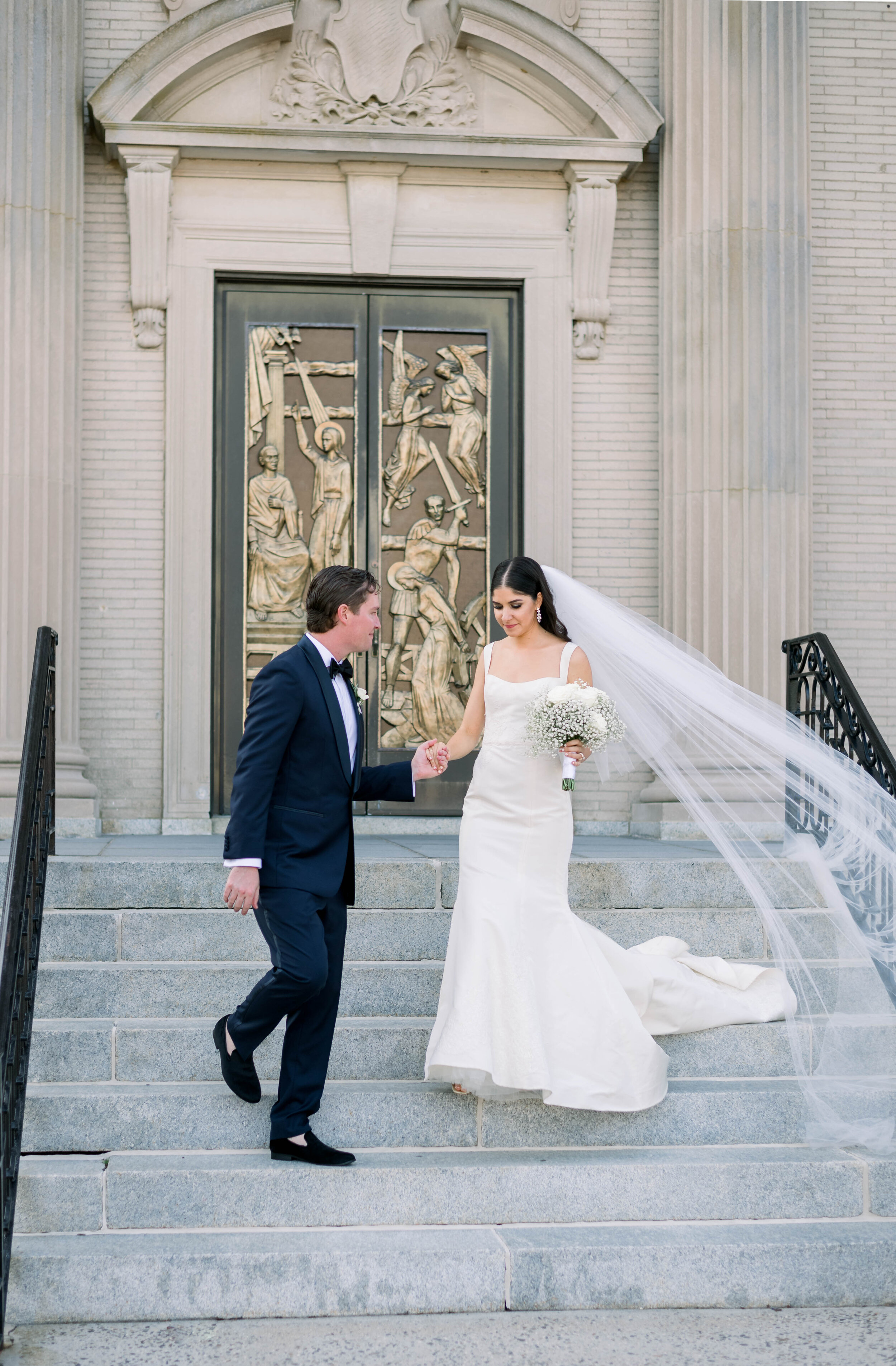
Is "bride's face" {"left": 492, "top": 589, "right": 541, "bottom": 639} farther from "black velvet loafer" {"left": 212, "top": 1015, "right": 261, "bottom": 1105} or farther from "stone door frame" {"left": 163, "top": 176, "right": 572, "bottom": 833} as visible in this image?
"stone door frame" {"left": 163, "top": 176, "right": 572, "bottom": 833}

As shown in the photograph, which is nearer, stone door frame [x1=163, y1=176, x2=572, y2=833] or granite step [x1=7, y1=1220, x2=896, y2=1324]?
granite step [x1=7, y1=1220, x2=896, y2=1324]

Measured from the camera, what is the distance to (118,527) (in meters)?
10.7

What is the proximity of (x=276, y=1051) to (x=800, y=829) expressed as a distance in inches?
101

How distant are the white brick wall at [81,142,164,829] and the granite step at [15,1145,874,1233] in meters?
5.51

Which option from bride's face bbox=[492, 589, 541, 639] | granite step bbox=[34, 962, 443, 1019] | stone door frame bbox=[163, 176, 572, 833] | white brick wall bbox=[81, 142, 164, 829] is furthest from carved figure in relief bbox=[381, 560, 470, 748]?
bride's face bbox=[492, 589, 541, 639]

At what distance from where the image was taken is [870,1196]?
5.37m

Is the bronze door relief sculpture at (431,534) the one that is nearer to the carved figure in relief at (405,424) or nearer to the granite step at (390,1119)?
the carved figure in relief at (405,424)

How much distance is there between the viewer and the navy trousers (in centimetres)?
507

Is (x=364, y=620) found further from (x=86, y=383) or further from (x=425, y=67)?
(x=425, y=67)

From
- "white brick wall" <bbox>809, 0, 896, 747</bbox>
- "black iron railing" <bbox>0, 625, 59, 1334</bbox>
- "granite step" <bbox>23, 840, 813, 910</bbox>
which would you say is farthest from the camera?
"white brick wall" <bbox>809, 0, 896, 747</bbox>

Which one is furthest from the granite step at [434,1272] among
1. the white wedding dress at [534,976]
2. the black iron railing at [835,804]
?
the black iron railing at [835,804]

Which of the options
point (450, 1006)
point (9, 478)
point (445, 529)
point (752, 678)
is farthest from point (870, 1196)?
point (9, 478)

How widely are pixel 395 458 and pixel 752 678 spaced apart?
10.4 ft

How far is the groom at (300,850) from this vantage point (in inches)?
200
